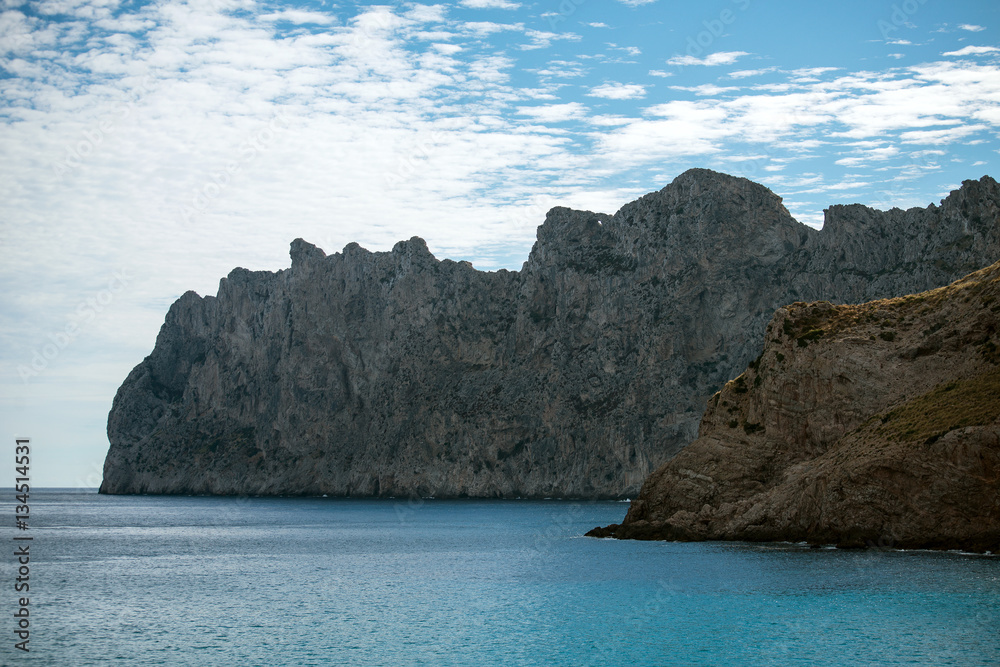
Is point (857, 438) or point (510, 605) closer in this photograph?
point (510, 605)

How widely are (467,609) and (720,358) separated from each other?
14443cm

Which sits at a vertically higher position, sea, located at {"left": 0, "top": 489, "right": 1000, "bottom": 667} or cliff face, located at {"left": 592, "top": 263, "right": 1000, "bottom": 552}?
cliff face, located at {"left": 592, "top": 263, "right": 1000, "bottom": 552}

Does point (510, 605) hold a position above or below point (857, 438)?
below

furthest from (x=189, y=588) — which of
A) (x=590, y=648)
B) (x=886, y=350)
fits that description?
(x=886, y=350)

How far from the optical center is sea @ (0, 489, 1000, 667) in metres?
36.9

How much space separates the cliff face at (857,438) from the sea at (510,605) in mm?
2985

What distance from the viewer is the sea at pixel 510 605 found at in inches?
1454

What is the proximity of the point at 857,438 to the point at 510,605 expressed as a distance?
35.1 meters

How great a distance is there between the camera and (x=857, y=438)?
231ft

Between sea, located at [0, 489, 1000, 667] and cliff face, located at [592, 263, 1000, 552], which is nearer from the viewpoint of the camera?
sea, located at [0, 489, 1000, 667]

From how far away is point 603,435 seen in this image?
19075 cm

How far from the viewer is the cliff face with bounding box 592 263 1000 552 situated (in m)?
61.0

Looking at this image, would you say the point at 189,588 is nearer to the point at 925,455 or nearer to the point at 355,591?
the point at 355,591

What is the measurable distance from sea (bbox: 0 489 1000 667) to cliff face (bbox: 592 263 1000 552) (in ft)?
9.79
